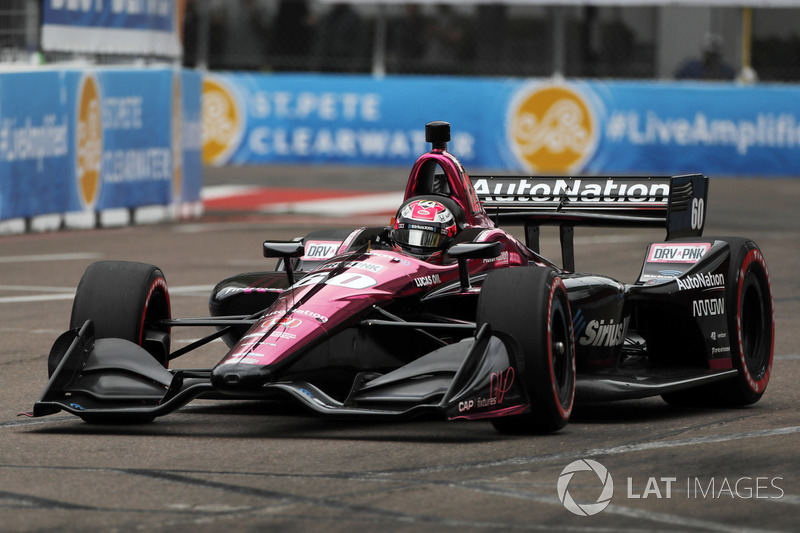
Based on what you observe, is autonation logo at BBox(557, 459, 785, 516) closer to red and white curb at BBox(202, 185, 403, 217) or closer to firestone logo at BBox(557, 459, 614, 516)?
firestone logo at BBox(557, 459, 614, 516)

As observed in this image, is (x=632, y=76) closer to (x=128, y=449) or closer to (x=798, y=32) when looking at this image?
(x=798, y=32)

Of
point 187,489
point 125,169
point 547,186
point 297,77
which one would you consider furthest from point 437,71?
point 187,489

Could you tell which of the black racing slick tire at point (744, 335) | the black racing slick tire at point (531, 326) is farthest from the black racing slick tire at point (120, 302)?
the black racing slick tire at point (744, 335)

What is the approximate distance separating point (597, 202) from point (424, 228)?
6.01 ft

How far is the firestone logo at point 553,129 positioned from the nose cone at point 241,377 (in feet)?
68.8

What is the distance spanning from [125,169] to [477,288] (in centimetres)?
1224

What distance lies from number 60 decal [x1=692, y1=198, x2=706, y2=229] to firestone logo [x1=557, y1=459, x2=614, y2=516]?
3.10 metres

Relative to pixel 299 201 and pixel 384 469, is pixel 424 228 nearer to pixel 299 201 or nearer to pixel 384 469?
pixel 384 469

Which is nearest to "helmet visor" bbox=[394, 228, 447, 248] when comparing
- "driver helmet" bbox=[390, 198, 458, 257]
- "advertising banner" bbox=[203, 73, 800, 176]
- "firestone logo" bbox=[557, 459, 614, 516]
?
"driver helmet" bbox=[390, 198, 458, 257]

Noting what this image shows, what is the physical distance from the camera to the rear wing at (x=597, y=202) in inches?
349

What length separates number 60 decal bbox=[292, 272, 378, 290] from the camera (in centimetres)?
706

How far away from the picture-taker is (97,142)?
18.4 metres

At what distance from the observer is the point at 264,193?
79.9 ft

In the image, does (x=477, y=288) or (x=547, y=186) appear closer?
(x=477, y=288)
